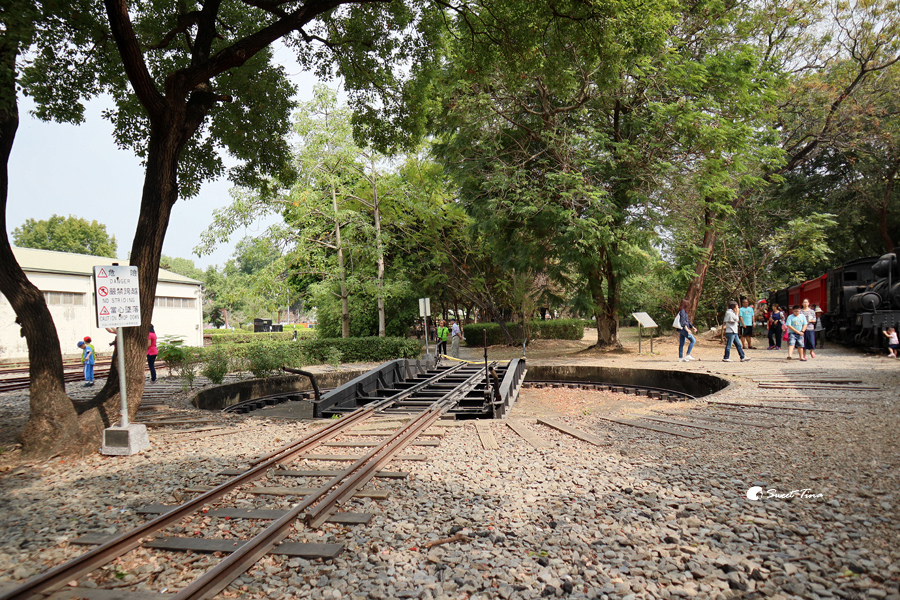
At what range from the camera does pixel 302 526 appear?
13.2 feet

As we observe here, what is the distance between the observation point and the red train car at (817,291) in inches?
802

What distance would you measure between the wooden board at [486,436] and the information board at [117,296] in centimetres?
466

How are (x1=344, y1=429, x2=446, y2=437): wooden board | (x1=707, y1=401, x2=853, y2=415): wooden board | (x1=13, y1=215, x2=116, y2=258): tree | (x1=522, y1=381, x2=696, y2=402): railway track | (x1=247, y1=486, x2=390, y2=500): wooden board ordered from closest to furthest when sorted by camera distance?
(x1=247, y1=486, x2=390, y2=500): wooden board < (x1=344, y1=429, x2=446, y2=437): wooden board < (x1=707, y1=401, x2=853, y2=415): wooden board < (x1=522, y1=381, x2=696, y2=402): railway track < (x1=13, y1=215, x2=116, y2=258): tree

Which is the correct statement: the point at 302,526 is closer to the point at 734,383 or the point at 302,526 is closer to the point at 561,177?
the point at 734,383

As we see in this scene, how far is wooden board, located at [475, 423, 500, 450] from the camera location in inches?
250

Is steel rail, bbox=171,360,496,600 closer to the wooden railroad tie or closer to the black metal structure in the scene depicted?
the wooden railroad tie

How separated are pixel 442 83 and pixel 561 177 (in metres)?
4.80

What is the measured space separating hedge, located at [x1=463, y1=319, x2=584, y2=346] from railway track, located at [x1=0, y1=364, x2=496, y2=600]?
20.3 meters

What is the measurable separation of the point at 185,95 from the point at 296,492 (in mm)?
5788

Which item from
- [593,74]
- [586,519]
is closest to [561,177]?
[593,74]

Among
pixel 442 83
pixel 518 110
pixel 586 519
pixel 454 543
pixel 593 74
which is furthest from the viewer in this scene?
pixel 518 110

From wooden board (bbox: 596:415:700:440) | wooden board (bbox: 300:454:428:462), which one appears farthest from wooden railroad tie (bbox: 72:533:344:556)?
wooden board (bbox: 596:415:700:440)

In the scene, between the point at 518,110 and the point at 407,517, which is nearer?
the point at 407,517

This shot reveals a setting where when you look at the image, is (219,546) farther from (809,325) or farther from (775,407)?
(809,325)
